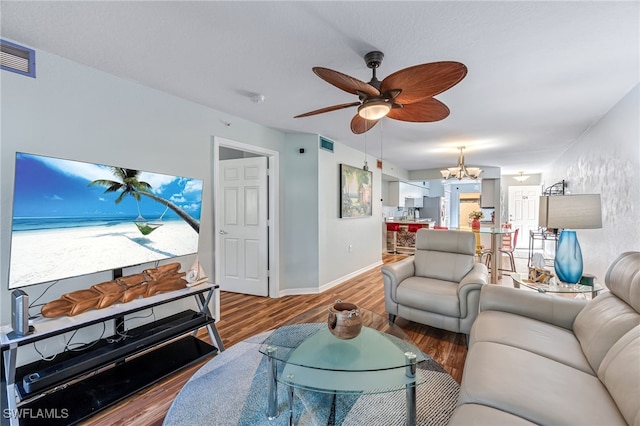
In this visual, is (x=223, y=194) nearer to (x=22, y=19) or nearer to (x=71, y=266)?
(x=71, y=266)

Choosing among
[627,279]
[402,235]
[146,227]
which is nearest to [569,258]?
[627,279]

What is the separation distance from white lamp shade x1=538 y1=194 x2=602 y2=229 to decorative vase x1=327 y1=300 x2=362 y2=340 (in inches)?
80.8

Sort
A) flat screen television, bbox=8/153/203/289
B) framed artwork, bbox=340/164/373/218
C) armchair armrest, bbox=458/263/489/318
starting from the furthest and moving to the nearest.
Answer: framed artwork, bbox=340/164/373/218
armchair armrest, bbox=458/263/489/318
flat screen television, bbox=8/153/203/289

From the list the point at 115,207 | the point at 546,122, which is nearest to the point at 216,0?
the point at 115,207

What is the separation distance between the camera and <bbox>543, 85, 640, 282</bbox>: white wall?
2.58 m

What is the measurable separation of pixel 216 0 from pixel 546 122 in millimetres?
4009

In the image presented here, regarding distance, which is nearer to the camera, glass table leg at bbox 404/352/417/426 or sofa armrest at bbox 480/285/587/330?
glass table leg at bbox 404/352/417/426

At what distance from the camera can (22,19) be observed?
164cm

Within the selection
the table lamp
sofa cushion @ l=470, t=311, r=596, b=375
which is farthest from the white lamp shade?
sofa cushion @ l=470, t=311, r=596, b=375

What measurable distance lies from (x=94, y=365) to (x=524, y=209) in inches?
421

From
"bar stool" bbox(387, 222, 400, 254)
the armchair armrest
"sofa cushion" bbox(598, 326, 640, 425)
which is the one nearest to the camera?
"sofa cushion" bbox(598, 326, 640, 425)

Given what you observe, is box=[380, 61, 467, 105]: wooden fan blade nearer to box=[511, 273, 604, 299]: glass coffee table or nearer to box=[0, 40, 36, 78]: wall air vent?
box=[511, 273, 604, 299]: glass coffee table

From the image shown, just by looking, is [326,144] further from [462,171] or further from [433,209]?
[433,209]

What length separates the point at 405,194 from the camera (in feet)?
28.7
